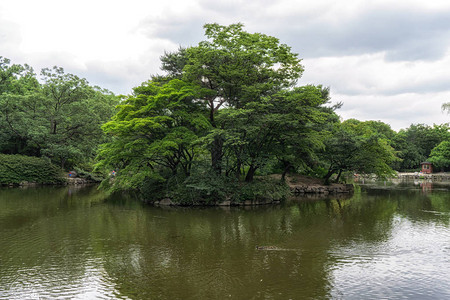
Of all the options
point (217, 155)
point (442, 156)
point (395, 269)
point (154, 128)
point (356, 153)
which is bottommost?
point (395, 269)

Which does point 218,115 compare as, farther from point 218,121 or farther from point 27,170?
point 27,170

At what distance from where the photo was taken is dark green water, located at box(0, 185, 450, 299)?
23.2ft

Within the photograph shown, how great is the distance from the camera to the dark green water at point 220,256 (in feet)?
23.2

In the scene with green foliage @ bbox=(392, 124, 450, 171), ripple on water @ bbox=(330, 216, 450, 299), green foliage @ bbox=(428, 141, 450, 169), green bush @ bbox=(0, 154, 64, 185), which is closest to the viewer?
ripple on water @ bbox=(330, 216, 450, 299)

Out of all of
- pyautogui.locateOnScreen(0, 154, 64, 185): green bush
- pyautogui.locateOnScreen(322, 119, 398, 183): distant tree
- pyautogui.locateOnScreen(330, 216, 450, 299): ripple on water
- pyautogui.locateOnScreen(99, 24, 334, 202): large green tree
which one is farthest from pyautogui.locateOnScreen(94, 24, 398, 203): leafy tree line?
pyautogui.locateOnScreen(0, 154, 64, 185): green bush

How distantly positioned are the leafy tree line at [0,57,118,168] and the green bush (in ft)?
5.30

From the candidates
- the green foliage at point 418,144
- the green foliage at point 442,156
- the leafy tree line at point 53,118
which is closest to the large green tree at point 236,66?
the leafy tree line at point 53,118

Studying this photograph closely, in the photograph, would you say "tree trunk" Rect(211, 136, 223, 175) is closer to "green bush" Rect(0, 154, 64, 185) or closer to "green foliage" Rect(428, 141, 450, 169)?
"green bush" Rect(0, 154, 64, 185)

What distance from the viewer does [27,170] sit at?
3219cm

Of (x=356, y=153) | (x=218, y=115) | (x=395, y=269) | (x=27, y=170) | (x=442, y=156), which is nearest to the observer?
A: (x=395, y=269)

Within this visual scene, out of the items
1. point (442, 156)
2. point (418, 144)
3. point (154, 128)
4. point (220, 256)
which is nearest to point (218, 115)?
point (154, 128)

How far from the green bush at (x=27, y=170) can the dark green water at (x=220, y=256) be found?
17156mm

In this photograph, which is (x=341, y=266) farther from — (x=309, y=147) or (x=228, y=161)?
(x=309, y=147)

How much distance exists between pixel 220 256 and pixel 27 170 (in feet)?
98.7
